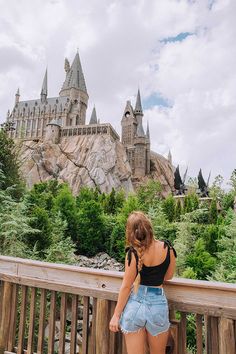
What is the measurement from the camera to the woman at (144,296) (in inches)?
86.0

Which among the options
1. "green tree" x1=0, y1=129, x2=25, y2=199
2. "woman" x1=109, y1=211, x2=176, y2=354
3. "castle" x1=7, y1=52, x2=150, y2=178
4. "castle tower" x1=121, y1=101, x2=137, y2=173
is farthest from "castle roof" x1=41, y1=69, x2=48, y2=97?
"woman" x1=109, y1=211, x2=176, y2=354

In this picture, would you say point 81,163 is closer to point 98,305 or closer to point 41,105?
point 41,105

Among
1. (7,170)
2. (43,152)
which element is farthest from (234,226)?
(43,152)

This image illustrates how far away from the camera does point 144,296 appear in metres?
2.22

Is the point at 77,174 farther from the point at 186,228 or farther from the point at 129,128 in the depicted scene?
the point at 186,228

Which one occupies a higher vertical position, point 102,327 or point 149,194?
point 149,194

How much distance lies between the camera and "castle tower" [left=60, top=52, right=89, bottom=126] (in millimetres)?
76938

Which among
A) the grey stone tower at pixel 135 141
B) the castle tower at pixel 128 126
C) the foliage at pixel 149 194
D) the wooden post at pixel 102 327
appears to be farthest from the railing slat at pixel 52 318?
the castle tower at pixel 128 126

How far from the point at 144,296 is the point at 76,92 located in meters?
82.5

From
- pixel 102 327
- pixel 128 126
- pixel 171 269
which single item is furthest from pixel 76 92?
pixel 171 269

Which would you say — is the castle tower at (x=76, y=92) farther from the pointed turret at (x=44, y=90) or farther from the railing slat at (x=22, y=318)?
the railing slat at (x=22, y=318)

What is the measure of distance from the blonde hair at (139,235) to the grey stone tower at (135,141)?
207 ft

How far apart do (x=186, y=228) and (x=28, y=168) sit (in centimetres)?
3926

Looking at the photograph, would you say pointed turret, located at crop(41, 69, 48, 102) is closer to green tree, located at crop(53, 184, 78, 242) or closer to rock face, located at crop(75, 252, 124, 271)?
green tree, located at crop(53, 184, 78, 242)
